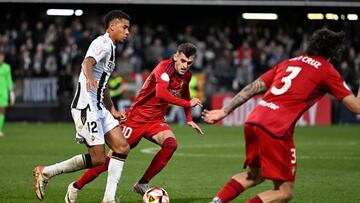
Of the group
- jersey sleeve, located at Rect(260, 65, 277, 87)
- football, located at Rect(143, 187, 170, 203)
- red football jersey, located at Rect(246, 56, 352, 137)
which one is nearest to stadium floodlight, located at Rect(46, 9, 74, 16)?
football, located at Rect(143, 187, 170, 203)

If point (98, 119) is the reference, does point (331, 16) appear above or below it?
above

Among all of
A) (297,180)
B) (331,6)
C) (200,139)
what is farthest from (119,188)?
(331,6)

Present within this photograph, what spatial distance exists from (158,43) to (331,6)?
22.2 feet

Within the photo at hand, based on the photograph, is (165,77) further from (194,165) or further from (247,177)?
(194,165)

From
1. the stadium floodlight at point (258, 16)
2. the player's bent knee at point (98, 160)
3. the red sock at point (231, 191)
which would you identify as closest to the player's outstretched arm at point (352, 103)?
the red sock at point (231, 191)

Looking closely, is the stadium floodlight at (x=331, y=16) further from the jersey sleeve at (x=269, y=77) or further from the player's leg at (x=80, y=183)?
the jersey sleeve at (x=269, y=77)

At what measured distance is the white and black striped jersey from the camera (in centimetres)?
1012

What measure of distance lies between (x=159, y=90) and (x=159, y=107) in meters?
0.61

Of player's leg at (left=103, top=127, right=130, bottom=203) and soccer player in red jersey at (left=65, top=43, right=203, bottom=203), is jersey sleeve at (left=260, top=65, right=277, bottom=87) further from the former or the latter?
player's leg at (left=103, top=127, right=130, bottom=203)

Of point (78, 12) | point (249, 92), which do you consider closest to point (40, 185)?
point (249, 92)

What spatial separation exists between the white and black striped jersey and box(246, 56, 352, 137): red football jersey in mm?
2592

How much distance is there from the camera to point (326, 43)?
8156 mm

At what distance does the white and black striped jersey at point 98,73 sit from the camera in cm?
1012

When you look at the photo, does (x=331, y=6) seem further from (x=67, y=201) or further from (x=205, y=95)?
(x=67, y=201)
